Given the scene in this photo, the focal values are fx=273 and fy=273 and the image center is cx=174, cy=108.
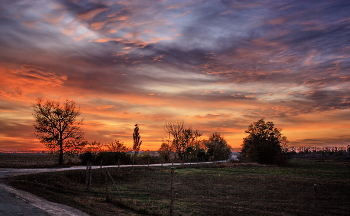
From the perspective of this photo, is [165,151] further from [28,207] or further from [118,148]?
[28,207]

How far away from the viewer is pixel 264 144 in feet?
262

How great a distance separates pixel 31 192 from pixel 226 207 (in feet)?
42.1

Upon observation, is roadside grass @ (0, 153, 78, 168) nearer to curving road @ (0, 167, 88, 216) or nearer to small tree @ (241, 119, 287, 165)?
curving road @ (0, 167, 88, 216)

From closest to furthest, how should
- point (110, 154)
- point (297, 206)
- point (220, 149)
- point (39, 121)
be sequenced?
1. point (297, 206)
2. point (39, 121)
3. point (110, 154)
4. point (220, 149)

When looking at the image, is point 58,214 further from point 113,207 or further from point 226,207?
point 226,207

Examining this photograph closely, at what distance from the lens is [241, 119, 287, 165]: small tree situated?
263 ft

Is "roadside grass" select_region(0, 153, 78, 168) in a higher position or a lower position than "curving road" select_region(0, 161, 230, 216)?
lower

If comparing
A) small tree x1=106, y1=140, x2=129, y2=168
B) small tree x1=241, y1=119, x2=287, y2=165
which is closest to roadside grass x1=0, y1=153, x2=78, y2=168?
small tree x1=106, y1=140, x2=129, y2=168

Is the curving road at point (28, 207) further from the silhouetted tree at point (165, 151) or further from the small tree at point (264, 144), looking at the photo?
the small tree at point (264, 144)

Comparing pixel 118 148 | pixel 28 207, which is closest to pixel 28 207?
pixel 28 207

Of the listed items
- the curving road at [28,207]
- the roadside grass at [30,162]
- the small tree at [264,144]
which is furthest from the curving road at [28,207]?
the small tree at [264,144]

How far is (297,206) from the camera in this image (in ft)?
62.0

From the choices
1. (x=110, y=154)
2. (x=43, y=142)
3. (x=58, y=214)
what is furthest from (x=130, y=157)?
(x=58, y=214)

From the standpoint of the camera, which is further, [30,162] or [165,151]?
[165,151]
